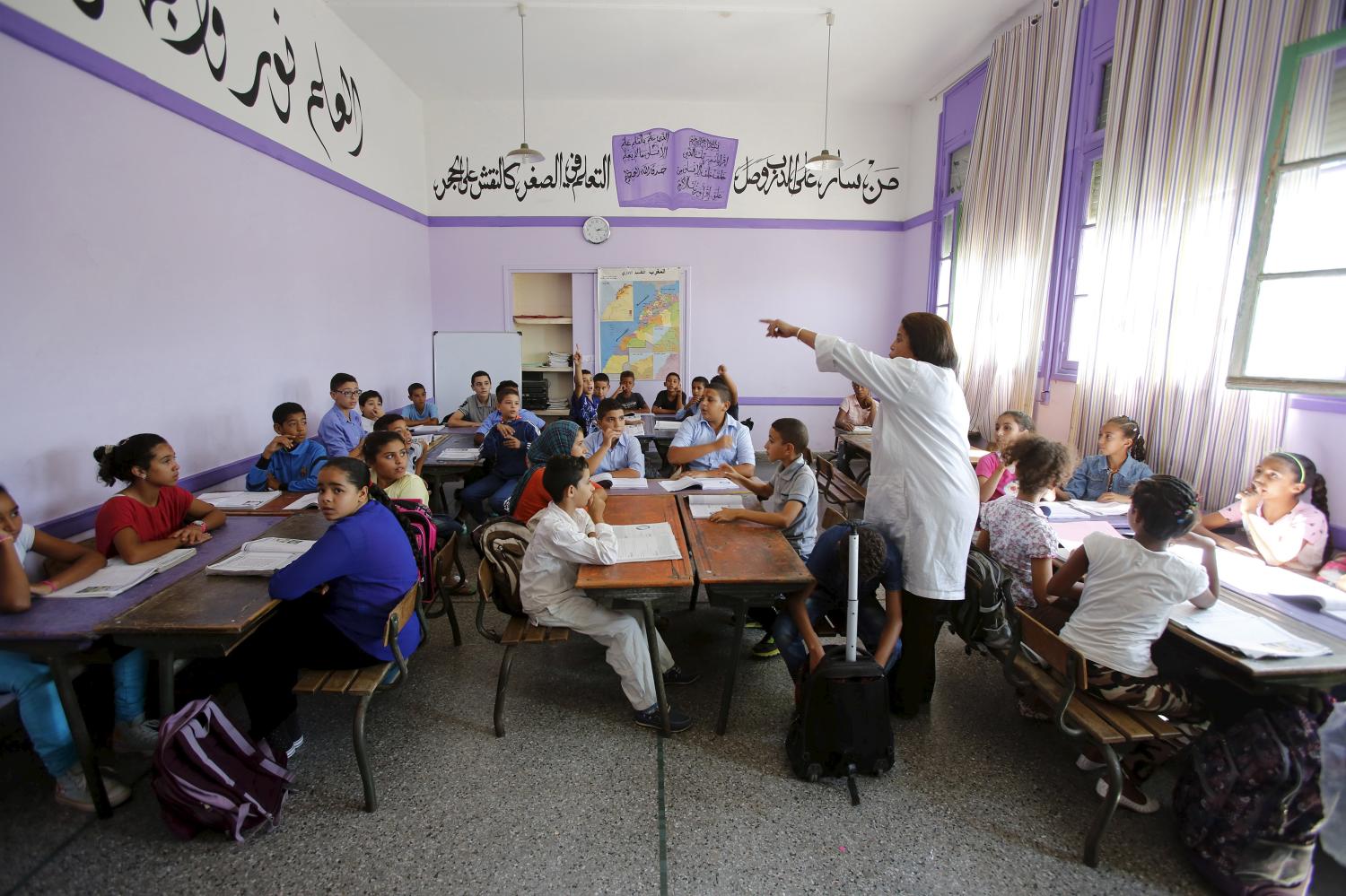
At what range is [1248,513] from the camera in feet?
8.96

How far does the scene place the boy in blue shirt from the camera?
354cm

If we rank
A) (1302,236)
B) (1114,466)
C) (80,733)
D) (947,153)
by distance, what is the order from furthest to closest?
(947,153)
(1114,466)
(1302,236)
(80,733)

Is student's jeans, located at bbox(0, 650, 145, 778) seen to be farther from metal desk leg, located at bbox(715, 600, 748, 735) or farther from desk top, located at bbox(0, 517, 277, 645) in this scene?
metal desk leg, located at bbox(715, 600, 748, 735)

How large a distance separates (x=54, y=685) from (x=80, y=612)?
0.35 m

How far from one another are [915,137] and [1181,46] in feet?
12.7

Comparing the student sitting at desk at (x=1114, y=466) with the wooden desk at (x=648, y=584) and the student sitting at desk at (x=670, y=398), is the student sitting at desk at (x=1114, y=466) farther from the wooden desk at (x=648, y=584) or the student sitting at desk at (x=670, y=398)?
the student sitting at desk at (x=670, y=398)

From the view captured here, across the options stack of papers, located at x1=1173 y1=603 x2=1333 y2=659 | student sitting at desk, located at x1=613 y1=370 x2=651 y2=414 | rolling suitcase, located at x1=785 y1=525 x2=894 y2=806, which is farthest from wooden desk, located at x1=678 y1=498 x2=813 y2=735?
student sitting at desk, located at x1=613 y1=370 x2=651 y2=414

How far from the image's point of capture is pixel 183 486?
347cm

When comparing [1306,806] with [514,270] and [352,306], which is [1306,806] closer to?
[352,306]

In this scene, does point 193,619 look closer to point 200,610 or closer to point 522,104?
point 200,610

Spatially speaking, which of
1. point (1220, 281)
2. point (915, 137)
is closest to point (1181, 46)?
point (1220, 281)

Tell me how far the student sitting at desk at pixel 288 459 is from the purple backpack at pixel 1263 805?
409 cm

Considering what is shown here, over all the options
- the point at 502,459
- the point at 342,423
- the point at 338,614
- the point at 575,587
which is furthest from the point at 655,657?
the point at 342,423

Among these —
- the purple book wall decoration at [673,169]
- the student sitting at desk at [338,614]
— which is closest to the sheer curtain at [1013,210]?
the purple book wall decoration at [673,169]
